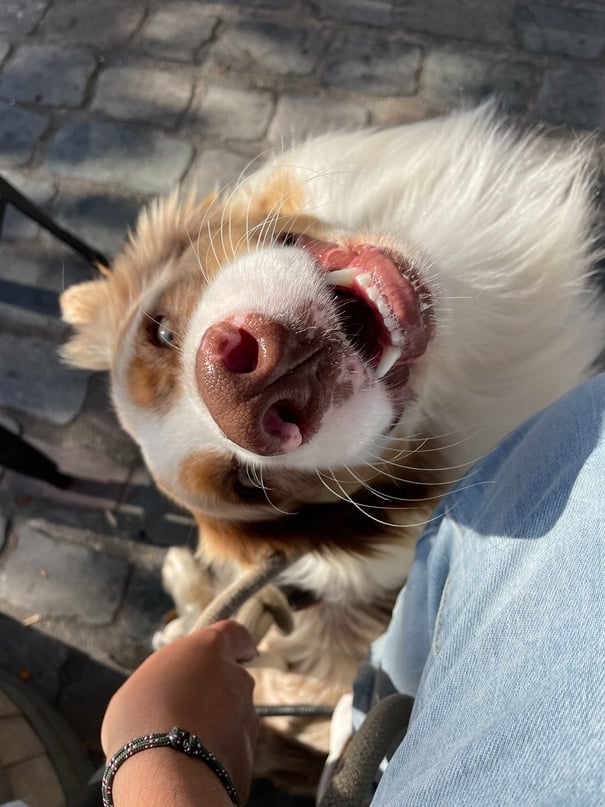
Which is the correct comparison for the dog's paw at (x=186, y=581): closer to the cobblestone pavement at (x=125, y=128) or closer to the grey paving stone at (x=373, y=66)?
the cobblestone pavement at (x=125, y=128)

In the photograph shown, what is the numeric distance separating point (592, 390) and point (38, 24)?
3.92 m

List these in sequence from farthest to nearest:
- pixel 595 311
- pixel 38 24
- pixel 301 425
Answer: pixel 38 24 < pixel 595 311 < pixel 301 425

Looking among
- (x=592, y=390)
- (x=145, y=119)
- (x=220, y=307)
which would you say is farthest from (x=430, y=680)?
(x=145, y=119)

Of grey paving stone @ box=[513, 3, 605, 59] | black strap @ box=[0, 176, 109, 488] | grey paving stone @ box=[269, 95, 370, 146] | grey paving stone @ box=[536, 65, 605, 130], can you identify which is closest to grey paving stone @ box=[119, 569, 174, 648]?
black strap @ box=[0, 176, 109, 488]

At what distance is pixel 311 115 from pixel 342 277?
6.91 feet

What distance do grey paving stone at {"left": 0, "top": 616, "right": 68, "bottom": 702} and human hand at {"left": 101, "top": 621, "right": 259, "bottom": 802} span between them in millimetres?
1338

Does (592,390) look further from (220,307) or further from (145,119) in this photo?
(145,119)

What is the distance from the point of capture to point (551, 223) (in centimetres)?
180

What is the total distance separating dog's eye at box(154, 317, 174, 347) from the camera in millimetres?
1584

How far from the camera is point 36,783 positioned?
2.03m

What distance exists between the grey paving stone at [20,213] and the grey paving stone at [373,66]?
1587mm

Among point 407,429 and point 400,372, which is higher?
point 400,372

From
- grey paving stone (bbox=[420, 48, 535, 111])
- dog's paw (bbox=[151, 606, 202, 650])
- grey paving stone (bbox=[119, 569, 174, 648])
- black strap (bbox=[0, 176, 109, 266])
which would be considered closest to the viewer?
dog's paw (bbox=[151, 606, 202, 650])

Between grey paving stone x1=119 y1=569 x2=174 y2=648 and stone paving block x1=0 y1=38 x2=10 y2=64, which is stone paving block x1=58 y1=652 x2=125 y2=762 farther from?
stone paving block x1=0 y1=38 x2=10 y2=64
